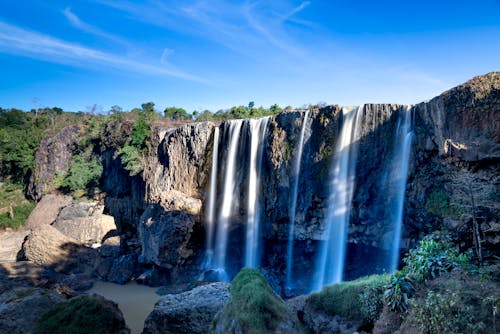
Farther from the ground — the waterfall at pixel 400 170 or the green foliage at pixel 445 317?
the waterfall at pixel 400 170

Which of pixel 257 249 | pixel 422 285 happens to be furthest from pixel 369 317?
pixel 257 249

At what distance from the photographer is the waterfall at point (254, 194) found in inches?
799

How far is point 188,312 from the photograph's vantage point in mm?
10250

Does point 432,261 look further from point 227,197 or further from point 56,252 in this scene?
point 56,252

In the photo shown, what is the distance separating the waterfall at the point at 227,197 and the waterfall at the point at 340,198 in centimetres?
681

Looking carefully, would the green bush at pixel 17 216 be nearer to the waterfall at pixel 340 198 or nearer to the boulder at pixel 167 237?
the boulder at pixel 167 237

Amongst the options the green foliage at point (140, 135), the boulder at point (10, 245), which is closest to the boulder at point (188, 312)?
the green foliage at point (140, 135)

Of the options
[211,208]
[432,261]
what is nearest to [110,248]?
[211,208]

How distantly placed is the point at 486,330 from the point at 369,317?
10.2 ft

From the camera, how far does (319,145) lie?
17969mm

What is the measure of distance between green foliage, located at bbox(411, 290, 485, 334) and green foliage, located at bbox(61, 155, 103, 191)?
32503 mm

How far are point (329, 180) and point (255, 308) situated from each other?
12.3m

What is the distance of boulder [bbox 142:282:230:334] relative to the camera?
10109mm

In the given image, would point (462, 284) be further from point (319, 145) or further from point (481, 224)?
point (319, 145)
